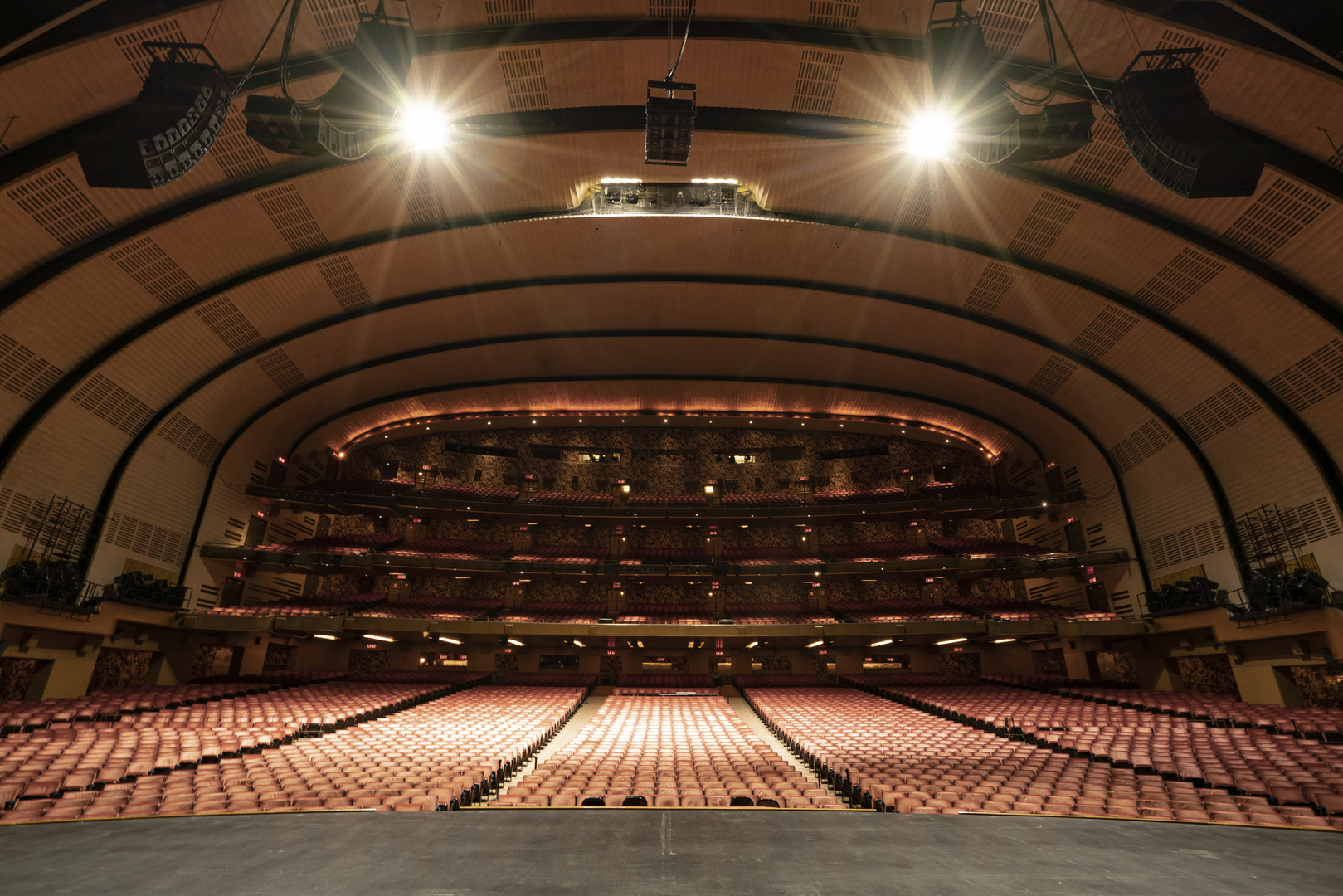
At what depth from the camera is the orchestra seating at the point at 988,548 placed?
20969 mm

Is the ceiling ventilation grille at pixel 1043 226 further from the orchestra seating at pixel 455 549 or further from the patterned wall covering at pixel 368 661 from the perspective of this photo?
the patterned wall covering at pixel 368 661

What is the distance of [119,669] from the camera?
16.4 m

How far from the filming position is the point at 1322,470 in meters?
12.8

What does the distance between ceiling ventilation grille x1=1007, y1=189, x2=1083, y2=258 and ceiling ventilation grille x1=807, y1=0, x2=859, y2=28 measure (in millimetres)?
5806

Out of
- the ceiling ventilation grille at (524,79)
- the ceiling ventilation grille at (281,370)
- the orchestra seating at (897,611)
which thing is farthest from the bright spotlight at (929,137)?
the ceiling ventilation grille at (281,370)

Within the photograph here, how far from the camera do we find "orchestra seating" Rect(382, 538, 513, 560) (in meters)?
21.0

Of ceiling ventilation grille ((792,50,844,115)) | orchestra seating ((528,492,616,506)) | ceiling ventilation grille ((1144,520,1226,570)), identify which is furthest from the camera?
orchestra seating ((528,492,616,506))

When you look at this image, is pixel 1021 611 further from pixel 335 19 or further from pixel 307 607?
pixel 307 607

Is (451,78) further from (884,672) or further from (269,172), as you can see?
(884,672)

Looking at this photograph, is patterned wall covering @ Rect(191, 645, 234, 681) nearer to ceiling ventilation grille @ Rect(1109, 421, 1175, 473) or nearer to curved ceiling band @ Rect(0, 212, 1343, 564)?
curved ceiling band @ Rect(0, 212, 1343, 564)

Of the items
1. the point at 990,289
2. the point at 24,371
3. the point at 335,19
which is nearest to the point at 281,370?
the point at 24,371

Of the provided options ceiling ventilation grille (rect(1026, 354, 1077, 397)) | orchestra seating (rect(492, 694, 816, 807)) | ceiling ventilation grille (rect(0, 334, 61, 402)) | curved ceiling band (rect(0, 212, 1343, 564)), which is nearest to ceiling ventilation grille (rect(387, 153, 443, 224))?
curved ceiling band (rect(0, 212, 1343, 564))

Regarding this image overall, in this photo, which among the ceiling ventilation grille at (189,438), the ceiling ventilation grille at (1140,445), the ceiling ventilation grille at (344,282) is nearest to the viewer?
the ceiling ventilation grille at (344,282)

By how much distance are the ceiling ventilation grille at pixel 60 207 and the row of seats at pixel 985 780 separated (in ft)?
54.5
